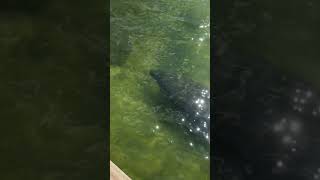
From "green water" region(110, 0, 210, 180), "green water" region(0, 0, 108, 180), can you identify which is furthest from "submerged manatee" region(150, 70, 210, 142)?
"green water" region(0, 0, 108, 180)

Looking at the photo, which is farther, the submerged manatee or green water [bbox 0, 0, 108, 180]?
the submerged manatee

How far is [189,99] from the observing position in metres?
2.78

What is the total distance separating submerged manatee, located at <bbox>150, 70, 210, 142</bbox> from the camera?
274 centimetres

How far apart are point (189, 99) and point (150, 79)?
0.32 meters

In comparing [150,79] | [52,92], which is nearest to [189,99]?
[150,79]

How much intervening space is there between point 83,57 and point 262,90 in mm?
594

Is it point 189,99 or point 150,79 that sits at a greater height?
point 150,79

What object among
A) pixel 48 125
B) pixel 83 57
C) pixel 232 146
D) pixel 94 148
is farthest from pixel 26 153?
pixel 232 146

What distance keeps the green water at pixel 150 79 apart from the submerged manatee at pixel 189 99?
0.17ft

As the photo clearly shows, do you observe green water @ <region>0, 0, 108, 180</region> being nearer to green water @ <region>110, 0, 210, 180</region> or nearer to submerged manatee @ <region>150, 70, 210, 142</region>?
green water @ <region>110, 0, 210, 180</region>

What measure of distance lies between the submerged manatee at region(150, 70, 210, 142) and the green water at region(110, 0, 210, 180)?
0.17ft

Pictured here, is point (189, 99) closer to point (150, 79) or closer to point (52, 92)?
point (150, 79)

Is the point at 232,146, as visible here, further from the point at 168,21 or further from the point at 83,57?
the point at 168,21

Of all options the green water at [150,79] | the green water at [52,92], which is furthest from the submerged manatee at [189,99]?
the green water at [52,92]
